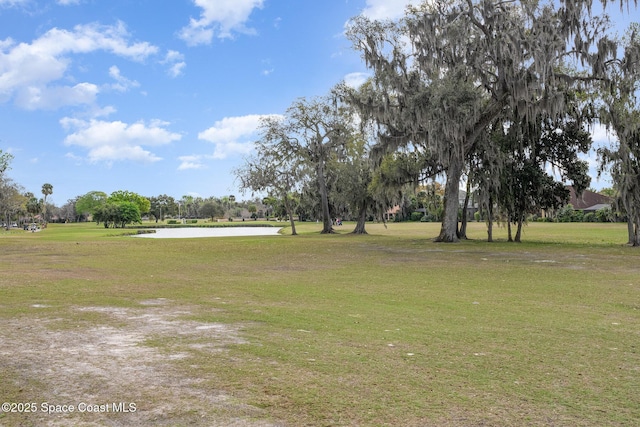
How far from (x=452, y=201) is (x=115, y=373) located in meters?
26.2

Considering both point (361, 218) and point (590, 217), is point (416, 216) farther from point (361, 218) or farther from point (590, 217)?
point (361, 218)

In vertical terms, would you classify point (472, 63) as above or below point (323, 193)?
above

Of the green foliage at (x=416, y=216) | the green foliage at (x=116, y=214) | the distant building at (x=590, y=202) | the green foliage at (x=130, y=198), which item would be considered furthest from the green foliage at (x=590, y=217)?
the green foliage at (x=130, y=198)

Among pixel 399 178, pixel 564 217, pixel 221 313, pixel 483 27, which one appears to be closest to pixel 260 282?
pixel 221 313

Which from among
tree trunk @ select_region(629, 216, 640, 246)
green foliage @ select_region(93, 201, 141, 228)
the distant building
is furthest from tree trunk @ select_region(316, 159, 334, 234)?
the distant building

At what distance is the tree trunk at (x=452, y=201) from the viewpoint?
2847cm

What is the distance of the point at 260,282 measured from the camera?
13070 mm

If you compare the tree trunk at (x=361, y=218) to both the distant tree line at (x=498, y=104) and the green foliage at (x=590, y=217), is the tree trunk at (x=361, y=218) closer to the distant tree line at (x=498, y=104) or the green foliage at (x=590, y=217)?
the distant tree line at (x=498, y=104)

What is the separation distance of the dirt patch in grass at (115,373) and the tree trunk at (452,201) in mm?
23278

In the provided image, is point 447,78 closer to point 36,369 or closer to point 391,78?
point 391,78

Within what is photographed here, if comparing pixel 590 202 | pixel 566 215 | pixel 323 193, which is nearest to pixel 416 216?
pixel 566 215

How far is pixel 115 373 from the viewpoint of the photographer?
16.0 feet

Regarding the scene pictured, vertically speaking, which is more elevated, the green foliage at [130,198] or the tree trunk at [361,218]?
the green foliage at [130,198]

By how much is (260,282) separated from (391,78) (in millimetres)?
17142
